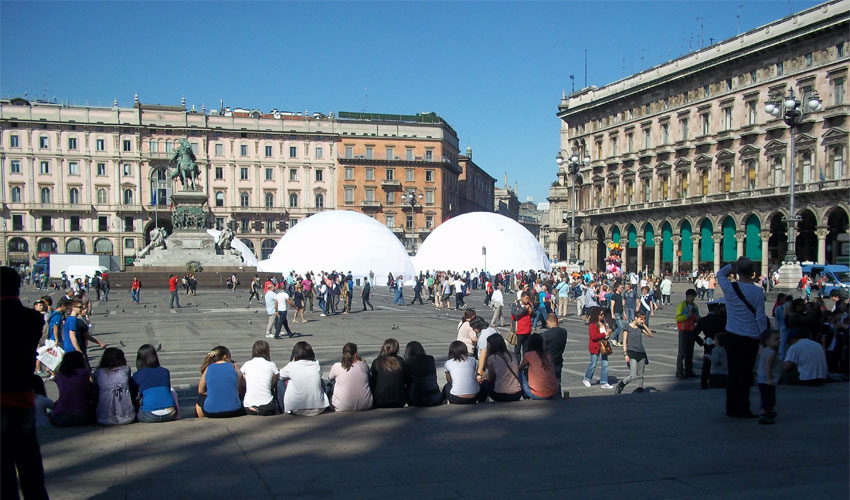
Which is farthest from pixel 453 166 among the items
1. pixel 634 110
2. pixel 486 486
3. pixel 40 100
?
pixel 486 486

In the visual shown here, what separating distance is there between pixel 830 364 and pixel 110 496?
11.9 metres

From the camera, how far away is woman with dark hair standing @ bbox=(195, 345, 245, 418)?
8344mm

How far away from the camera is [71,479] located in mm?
5781

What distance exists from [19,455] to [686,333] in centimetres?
1101

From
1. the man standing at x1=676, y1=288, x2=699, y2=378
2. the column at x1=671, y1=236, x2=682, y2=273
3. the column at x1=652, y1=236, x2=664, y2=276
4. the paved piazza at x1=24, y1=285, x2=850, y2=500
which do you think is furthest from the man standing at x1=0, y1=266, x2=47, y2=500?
the column at x1=652, y1=236, x2=664, y2=276

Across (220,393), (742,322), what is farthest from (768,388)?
(220,393)

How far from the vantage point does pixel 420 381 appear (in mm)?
9234

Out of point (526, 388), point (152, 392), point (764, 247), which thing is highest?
point (764, 247)

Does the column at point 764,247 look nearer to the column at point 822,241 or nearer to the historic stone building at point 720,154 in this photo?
the historic stone building at point 720,154

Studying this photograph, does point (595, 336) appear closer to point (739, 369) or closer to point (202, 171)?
point (739, 369)

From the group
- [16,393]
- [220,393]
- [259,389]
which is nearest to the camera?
[16,393]

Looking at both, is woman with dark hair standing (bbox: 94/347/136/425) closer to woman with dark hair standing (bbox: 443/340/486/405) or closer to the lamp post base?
woman with dark hair standing (bbox: 443/340/486/405)

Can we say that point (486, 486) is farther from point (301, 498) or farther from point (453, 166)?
point (453, 166)

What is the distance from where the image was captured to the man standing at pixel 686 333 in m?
12.9
